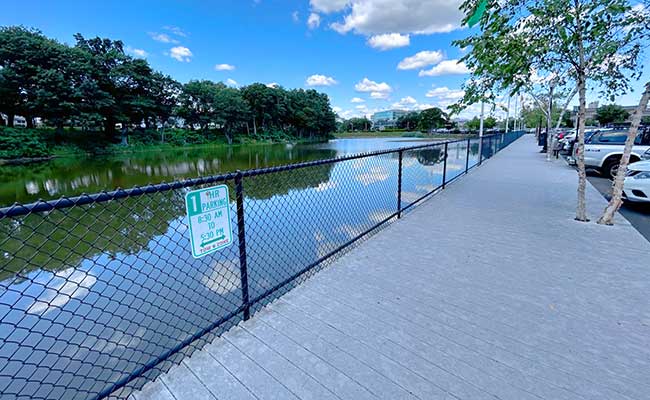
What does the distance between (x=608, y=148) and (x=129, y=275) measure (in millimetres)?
12362

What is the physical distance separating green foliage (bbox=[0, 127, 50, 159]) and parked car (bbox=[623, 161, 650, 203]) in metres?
32.4

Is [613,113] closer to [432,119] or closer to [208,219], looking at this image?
[432,119]

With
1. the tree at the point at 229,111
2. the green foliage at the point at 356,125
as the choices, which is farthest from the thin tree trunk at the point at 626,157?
the green foliage at the point at 356,125

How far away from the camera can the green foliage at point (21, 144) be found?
21.0m

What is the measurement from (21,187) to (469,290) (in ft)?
53.0

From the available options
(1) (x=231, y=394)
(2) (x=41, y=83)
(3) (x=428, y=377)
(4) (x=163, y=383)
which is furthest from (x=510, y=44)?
(2) (x=41, y=83)

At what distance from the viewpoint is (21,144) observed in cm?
2198

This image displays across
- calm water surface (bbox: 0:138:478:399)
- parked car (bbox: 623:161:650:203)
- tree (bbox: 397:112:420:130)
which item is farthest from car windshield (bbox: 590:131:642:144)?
tree (bbox: 397:112:420:130)

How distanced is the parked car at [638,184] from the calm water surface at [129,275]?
12.6ft

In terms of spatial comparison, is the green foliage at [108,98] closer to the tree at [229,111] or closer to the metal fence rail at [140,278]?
the tree at [229,111]

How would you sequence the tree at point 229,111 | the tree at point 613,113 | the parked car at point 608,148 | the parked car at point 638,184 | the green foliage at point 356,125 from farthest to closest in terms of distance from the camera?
the green foliage at point 356,125
the tree at point 613,113
the tree at point 229,111
the parked car at point 608,148
the parked car at point 638,184

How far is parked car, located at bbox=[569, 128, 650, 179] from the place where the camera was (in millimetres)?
8406

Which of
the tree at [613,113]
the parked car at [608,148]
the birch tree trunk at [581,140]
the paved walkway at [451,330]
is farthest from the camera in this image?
the tree at [613,113]

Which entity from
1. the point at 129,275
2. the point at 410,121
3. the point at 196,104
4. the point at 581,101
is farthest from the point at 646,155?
the point at 410,121
